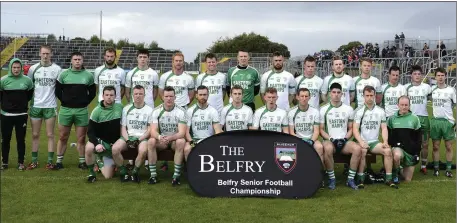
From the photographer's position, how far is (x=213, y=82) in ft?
26.9

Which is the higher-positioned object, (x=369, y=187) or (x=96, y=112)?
(x=96, y=112)

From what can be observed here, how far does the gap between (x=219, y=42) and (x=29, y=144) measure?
263 feet

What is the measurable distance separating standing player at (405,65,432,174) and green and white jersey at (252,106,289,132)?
263 centimetres

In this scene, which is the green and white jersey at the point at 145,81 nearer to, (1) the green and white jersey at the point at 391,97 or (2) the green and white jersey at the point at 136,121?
(2) the green and white jersey at the point at 136,121

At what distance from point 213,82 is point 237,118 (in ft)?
3.77

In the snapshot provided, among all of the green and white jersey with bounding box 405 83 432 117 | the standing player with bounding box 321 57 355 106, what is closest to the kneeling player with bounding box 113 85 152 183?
the standing player with bounding box 321 57 355 106

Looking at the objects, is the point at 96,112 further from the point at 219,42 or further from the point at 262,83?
the point at 219,42

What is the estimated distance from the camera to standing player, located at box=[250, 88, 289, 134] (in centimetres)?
713

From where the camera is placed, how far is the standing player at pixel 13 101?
796 cm

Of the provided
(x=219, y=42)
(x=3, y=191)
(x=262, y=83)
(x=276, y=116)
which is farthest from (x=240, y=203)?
(x=219, y=42)

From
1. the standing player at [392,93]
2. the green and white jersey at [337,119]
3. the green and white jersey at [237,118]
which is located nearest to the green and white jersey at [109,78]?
the green and white jersey at [237,118]

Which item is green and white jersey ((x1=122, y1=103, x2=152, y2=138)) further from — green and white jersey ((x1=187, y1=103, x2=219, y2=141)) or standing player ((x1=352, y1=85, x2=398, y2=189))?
standing player ((x1=352, y1=85, x2=398, y2=189))

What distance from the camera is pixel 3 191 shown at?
21.9ft

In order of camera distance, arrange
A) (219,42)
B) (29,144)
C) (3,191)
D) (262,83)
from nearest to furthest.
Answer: (3,191), (262,83), (29,144), (219,42)
